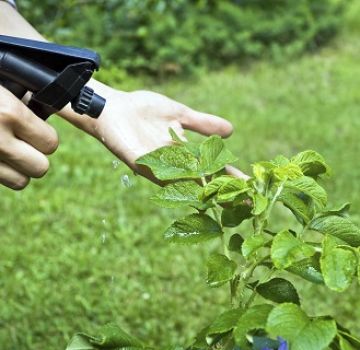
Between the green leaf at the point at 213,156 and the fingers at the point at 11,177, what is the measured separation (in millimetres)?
374

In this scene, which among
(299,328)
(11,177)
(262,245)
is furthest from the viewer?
(11,177)

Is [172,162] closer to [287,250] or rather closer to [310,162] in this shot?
[310,162]

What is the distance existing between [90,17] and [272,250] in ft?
14.7

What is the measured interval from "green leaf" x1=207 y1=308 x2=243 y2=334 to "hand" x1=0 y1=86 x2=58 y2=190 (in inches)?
20.4

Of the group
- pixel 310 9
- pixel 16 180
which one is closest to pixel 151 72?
pixel 310 9

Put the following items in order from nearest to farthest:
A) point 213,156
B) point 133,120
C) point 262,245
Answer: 1. point 262,245
2. point 213,156
3. point 133,120

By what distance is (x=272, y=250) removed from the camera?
3.43ft

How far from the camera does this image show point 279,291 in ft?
4.00

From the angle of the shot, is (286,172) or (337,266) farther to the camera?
(286,172)

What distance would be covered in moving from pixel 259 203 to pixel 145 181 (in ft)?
8.63

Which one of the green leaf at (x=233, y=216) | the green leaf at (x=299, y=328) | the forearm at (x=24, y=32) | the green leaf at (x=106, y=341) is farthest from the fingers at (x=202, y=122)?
the green leaf at (x=299, y=328)

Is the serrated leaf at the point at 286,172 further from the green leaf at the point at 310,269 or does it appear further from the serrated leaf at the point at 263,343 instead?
the serrated leaf at the point at 263,343

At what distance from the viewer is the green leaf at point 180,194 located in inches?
50.0

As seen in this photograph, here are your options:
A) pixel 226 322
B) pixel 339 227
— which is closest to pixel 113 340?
pixel 226 322
